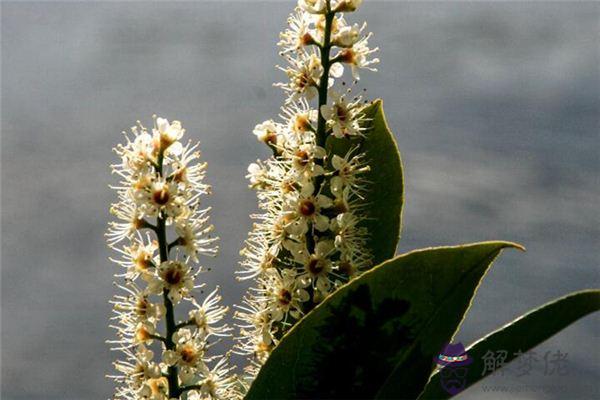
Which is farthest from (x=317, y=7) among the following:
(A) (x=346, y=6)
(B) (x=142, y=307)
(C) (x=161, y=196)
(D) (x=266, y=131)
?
(B) (x=142, y=307)

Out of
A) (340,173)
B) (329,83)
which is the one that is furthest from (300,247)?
(329,83)

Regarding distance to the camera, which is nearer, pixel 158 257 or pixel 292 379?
pixel 292 379

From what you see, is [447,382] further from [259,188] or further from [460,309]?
[259,188]

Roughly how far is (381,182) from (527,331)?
0.25 meters

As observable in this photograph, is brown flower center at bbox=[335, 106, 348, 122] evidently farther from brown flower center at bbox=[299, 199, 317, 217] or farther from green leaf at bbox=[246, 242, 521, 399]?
green leaf at bbox=[246, 242, 521, 399]

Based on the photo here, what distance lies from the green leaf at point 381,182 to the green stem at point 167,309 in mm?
230

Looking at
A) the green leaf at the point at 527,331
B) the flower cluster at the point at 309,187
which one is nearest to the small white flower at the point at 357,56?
the flower cluster at the point at 309,187

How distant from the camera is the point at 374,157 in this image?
976 mm

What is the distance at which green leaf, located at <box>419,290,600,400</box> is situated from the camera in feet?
2.66

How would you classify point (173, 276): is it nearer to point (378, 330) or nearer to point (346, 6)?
point (378, 330)

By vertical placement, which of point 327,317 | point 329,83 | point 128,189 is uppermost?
point 329,83

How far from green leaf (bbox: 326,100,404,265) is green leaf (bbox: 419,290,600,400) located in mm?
174

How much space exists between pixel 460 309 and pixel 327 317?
135 mm

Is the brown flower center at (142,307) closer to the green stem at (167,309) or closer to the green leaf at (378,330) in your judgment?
the green stem at (167,309)
